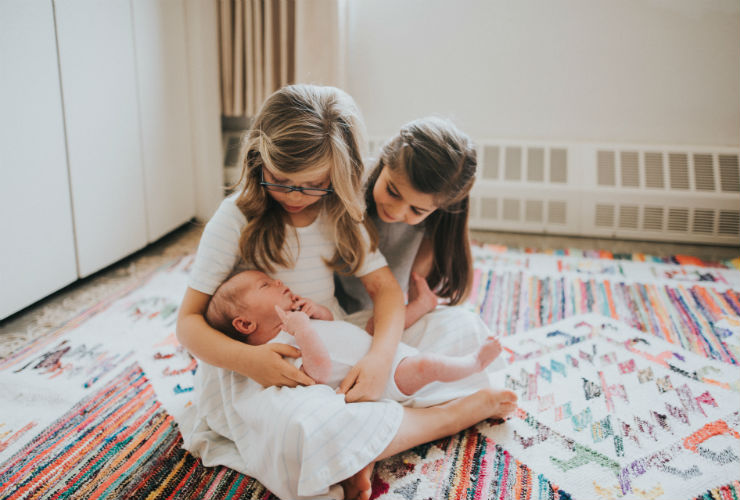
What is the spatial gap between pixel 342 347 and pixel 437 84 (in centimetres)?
175

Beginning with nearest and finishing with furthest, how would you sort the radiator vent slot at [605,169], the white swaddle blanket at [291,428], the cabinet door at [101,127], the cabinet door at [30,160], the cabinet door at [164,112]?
1. the white swaddle blanket at [291,428]
2. the cabinet door at [30,160]
3. the cabinet door at [101,127]
4. the cabinet door at [164,112]
5. the radiator vent slot at [605,169]

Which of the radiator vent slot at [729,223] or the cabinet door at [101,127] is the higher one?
the cabinet door at [101,127]

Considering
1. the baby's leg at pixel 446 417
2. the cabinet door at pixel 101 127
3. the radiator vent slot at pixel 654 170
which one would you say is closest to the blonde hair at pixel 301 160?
the baby's leg at pixel 446 417

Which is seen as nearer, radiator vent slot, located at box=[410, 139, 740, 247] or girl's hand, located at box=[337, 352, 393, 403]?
girl's hand, located at box=[337, 352, 393, 403]

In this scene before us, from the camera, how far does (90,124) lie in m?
1.64

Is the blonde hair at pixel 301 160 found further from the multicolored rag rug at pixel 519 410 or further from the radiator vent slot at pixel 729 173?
the radiator vent slot at pixel 729 173

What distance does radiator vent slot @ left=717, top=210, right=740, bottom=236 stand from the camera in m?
2.16

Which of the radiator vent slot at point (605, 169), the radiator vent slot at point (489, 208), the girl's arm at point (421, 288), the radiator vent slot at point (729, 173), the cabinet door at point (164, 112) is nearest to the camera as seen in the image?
the girl's arm at point (421, 288)

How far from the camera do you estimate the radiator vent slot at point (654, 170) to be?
2.21m

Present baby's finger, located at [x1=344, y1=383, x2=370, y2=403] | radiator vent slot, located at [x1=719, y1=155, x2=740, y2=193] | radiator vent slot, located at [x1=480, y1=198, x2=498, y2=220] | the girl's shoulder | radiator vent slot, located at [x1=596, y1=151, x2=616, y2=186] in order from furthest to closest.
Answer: radiator vent slot, located at [x1=480, y1=198, x2=498, y2=220], radiator vent slot, located at [x1=596, y1=151, x2=616, y2=186], radiator vent slot, located at [x1=719, y1=155, x2=740, y2=193], the girl's shoulder, baby's finger, located at [x1=344, y1=383, x2=370, y2=403]

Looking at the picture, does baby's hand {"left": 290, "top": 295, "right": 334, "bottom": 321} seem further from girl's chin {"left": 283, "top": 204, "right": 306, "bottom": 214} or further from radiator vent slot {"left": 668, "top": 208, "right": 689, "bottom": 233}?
radiator vent slot {"left": 668, "top": 208, "right": 689, "bottom": 233}

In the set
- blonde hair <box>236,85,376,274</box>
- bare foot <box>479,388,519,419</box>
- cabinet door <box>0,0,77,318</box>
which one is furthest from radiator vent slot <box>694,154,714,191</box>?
cabinet door <box>0,0,77,318</box>

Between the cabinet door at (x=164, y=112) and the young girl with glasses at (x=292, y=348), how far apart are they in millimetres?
1122

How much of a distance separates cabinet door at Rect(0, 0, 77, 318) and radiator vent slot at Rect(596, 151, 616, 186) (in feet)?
6.48
